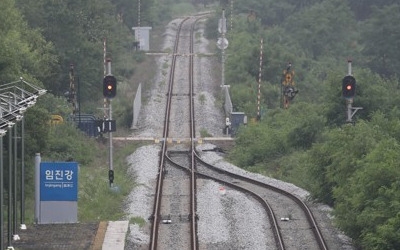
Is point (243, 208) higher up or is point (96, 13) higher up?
point (96, 13)

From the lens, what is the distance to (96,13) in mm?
53844

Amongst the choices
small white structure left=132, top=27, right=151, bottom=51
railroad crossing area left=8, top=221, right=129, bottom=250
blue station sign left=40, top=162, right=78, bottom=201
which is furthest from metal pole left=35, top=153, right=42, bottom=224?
small white structure left=132, top=27, right=151, bottom=51

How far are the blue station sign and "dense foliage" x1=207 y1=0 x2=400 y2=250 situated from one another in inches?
253

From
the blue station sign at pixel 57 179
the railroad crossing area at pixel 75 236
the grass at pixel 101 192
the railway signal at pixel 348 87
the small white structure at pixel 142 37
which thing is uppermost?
the small white structure at pixel 142 37

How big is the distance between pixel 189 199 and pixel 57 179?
17.3 feet

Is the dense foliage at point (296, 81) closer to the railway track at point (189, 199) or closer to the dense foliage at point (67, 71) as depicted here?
the dense foliage at point (67, 71)

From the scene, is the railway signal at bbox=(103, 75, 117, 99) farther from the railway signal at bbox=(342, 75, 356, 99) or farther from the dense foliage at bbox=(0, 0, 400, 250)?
the railway signal at bbox=(342, 75, 356, 99)

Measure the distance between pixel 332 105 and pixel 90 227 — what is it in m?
15.3

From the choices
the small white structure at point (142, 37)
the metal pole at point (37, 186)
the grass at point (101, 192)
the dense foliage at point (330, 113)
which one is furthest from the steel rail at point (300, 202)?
the small white structure at point (142, 37)

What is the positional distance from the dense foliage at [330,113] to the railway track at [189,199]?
3.31ft

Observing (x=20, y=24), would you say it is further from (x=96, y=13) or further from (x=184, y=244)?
(x=184, y=244)

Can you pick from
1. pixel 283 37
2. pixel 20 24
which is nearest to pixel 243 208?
pixel 20 24

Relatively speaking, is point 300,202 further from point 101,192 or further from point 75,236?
point 75,236

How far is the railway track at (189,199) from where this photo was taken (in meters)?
23.0
